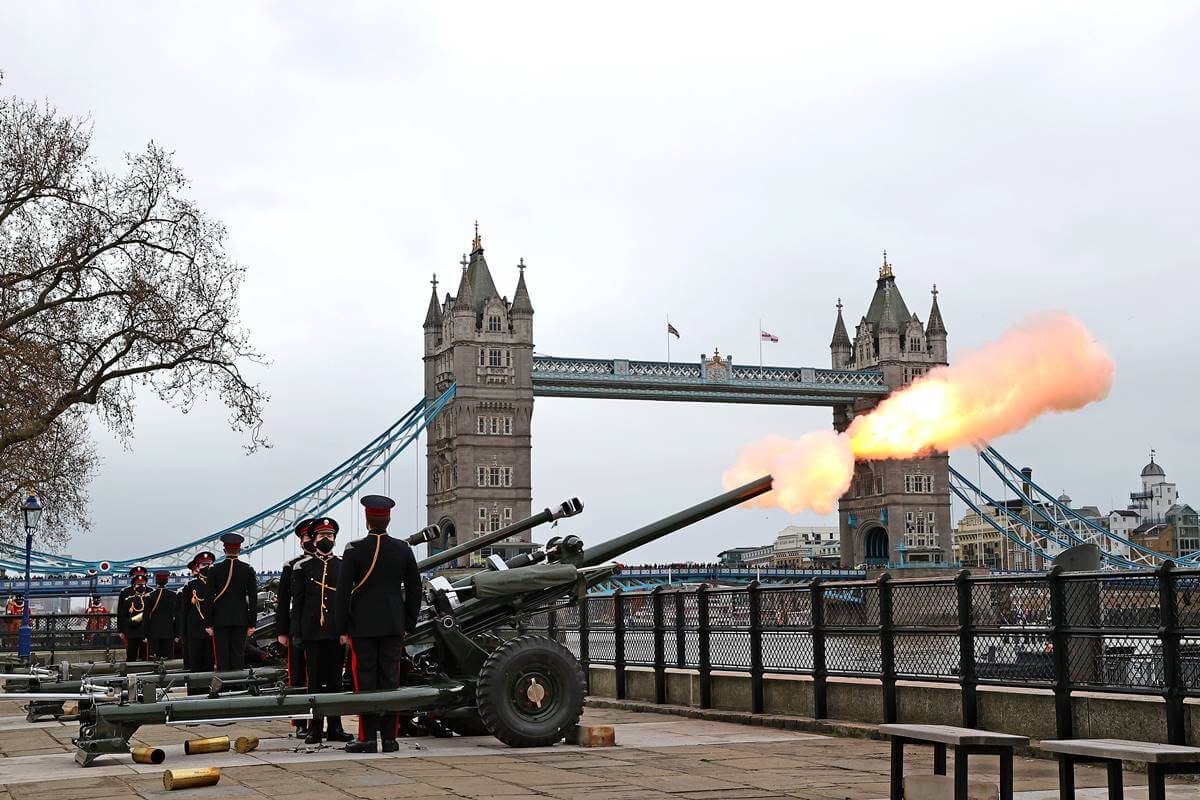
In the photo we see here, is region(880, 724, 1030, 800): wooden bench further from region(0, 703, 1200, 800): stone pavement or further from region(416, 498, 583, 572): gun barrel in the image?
region(416, 498, 583, 572): gun barrel

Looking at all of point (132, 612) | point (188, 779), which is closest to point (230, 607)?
point (132, 612)

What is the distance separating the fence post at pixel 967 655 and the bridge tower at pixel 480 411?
9592 centimetres

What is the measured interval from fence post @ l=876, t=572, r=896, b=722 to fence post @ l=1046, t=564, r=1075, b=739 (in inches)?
69.2

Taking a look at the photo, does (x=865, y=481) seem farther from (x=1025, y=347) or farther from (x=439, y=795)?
(x=439, y=795)

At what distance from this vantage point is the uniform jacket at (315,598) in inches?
460

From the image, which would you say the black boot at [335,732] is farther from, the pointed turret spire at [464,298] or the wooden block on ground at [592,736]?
the pointed turret spire at [464,298]

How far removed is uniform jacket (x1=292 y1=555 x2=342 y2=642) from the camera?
460 inches

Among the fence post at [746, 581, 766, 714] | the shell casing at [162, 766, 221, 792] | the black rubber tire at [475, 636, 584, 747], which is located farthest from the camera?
the fence post at [746, 581, 766, 714]

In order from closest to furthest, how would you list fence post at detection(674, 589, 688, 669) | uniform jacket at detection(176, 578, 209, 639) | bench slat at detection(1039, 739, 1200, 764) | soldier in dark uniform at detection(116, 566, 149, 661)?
bench slat at detection(1039, 739, 1200, 764) < fence post at detection(674, 589, 688, 669) < uniform jacket at detection(176, 578, 209, 639) < soldier in dark uniform at detection(116, 566, 149, 661)

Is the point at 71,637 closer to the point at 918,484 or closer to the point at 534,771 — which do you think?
the point at 534,771

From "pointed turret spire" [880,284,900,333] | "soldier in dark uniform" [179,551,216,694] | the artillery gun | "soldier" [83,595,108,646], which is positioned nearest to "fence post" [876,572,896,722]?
the artillery gun

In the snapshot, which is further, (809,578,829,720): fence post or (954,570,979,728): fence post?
(809,578,829,720): fence post

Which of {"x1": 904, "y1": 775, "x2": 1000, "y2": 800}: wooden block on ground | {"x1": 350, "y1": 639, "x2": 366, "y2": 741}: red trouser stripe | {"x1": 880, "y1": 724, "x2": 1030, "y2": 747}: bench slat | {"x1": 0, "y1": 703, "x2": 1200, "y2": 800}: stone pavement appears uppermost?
{"x1": 350, "y1": 639, "x2": 366, "y2": 741}: red trouser stripe

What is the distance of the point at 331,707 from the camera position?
9.88m
